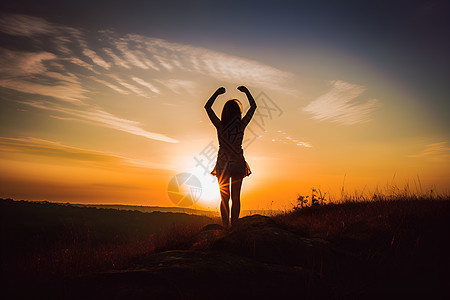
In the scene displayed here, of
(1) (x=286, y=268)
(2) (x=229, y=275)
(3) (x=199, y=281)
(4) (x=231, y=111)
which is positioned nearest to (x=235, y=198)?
(4) (x=231, y=111)

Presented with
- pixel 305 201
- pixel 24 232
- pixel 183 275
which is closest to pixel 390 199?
pixel 305 201

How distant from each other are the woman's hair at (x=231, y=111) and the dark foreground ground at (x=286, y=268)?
7.97 ft

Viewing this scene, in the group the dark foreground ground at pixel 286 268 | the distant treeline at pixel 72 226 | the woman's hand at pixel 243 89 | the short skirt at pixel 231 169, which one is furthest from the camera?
the woman's hand at pixel 243 89

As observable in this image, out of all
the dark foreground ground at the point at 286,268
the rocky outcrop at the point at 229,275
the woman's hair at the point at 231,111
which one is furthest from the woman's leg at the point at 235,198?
the rocky outcrop at the point at 229,275

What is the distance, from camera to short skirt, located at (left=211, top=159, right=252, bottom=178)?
6.51 metres

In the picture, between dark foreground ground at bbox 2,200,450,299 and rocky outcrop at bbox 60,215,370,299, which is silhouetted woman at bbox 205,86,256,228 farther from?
rocky outcrop at bbox 60,215,370,299

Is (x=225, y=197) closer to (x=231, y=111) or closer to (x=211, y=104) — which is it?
(x=231, y=111)

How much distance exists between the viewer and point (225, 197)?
6566 mm

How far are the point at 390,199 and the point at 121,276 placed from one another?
8.04 metres

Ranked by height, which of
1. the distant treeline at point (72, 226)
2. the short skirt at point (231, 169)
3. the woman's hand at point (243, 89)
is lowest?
the distant treeline at point (72, 226)

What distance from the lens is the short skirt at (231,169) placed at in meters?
6.51

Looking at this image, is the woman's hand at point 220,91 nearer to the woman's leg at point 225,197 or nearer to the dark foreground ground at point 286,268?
the woman's leg at point 225,197

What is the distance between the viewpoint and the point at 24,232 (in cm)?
1195

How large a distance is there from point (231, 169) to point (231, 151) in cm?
45
